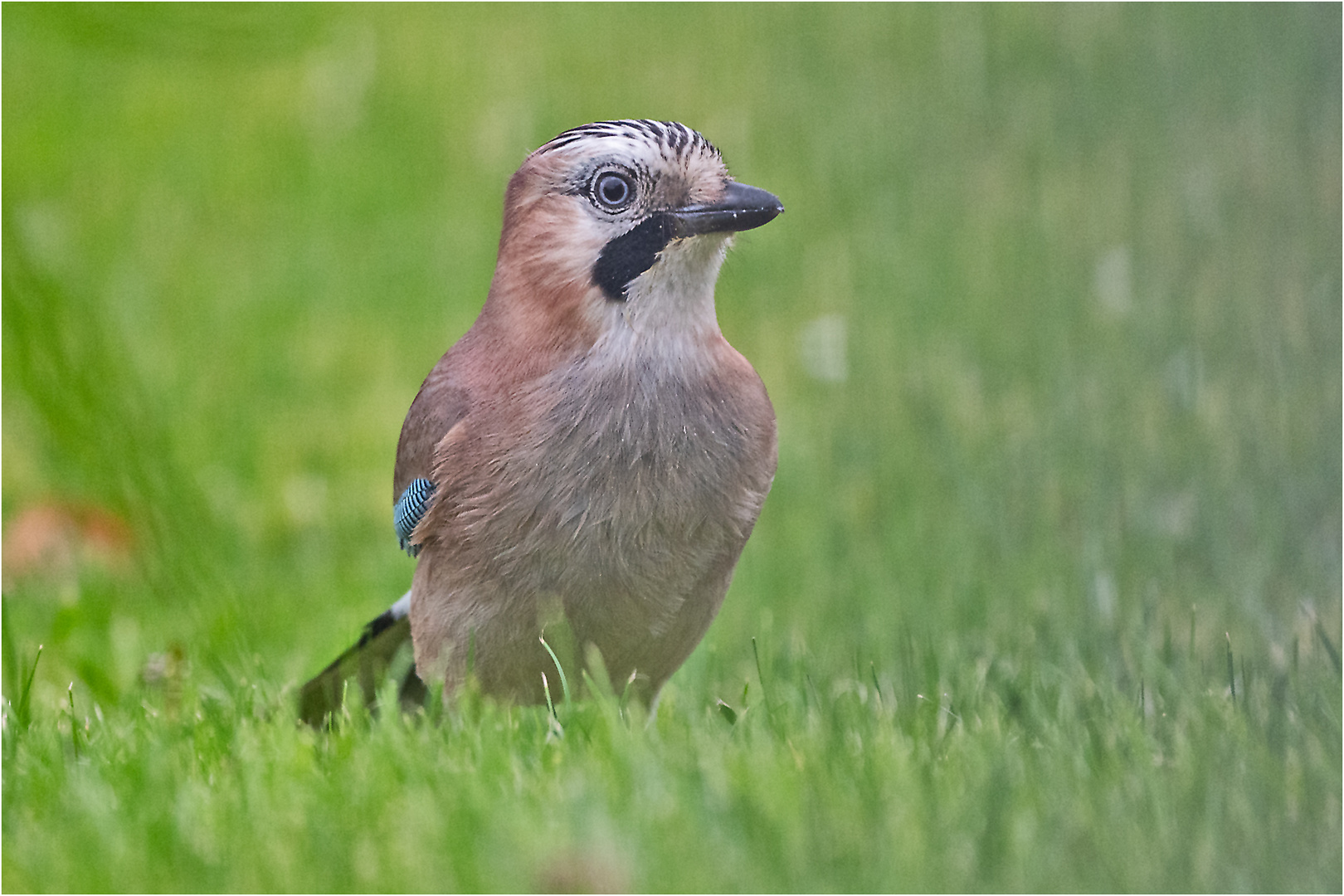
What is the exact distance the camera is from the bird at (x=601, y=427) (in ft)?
10.2

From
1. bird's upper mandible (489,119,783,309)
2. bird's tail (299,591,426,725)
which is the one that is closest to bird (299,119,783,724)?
bird's upper mandible (489,119,783,309)

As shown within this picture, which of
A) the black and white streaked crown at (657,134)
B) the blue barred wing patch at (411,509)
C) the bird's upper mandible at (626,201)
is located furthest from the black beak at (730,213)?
the blue barred wing patch at (411,509)

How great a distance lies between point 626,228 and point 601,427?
15.7 inches

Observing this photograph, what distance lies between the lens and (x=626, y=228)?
311 cm

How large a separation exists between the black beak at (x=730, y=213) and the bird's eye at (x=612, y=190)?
3.9 inches

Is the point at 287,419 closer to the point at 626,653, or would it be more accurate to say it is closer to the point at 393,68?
the point at 393,68

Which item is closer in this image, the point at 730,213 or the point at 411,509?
the point at 730,213

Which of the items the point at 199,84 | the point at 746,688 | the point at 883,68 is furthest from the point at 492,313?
the point at 199,84

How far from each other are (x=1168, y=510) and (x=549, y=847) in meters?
2.94

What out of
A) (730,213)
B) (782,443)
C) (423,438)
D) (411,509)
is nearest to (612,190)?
(730,213)

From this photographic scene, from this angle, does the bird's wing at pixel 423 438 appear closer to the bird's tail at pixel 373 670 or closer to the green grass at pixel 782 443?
the bird's tail at pixel 373 670

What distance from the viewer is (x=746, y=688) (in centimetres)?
346

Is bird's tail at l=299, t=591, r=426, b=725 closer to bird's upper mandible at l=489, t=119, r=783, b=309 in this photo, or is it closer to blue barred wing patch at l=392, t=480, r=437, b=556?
blue barred wing patch at l=392, t=480, r=437, b=556

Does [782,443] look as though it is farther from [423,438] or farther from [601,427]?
[601,427]
